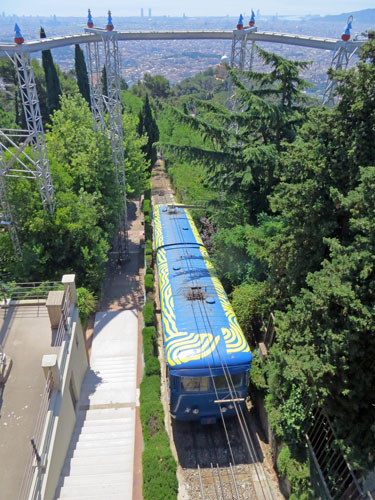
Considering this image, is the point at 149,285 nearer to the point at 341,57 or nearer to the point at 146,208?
the point at 146,208

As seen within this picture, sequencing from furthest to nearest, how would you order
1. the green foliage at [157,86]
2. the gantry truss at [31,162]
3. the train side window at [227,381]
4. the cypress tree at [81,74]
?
1. the green foliage at [157,86]
2. the cypress tree at [81,74]
3. the gantry truss at [31,162]
4. the train side window at [227,381]

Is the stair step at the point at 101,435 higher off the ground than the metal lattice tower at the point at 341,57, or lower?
lower

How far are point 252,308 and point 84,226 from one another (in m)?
8.33

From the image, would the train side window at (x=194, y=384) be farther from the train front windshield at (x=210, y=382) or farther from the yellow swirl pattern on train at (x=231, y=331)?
the yellow swirl pattern on train at (x=231, y=331)

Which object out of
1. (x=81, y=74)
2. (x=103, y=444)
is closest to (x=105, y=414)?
(x=103, y=444)

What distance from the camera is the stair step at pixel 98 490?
343 inches

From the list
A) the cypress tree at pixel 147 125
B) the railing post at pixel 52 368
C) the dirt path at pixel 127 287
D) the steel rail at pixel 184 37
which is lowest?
the dirt path at pixel 127 287

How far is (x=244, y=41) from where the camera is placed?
18516 millimetres

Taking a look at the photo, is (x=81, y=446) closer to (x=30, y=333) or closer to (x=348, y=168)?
(x=30, y=333)

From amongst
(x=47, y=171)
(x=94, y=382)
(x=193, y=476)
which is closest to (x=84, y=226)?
(x=47, y=171)

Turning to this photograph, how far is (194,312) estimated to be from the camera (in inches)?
488

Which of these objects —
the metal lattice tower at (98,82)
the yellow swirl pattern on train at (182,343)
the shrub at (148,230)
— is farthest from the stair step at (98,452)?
the metal lattice tower at (98,82)

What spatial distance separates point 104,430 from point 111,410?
3.31ft

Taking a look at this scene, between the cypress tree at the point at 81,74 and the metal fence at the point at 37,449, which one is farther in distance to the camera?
the cypress tree at the point at 81,74
